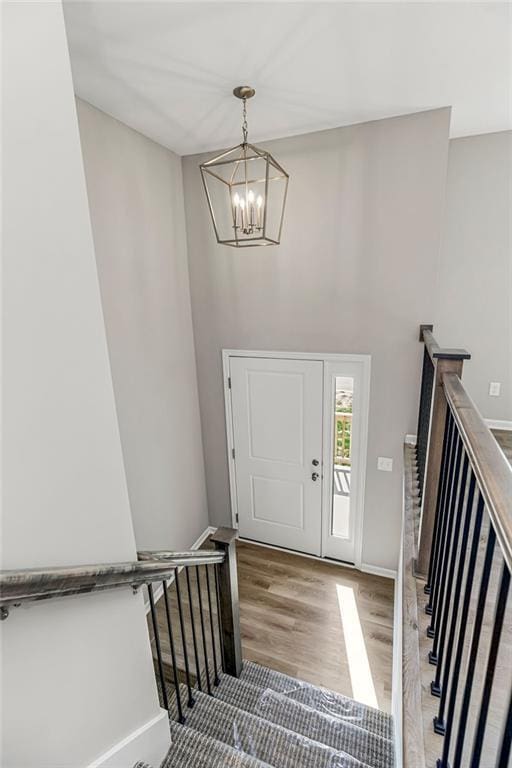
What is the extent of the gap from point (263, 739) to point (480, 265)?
3.54 m

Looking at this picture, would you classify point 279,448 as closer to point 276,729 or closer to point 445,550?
point 276,729

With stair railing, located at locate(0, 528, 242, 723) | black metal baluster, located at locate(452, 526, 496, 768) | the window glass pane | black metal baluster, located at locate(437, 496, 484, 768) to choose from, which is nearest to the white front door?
the window glass pane

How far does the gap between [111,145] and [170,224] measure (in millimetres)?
778

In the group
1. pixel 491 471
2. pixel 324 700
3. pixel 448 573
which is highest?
pixel 491 471

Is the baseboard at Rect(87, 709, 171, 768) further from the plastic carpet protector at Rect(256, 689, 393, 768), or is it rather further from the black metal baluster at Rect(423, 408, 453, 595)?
the black metal baluster at Rect(423, 408, 453, 595)

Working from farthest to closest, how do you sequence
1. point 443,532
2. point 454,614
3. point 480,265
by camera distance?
point 480,265 < point 443,532 < point 454,614

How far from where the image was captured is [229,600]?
2.12 m

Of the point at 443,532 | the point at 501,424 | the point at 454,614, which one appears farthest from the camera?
the point at 501,424

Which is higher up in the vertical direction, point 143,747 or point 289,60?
point 289,60

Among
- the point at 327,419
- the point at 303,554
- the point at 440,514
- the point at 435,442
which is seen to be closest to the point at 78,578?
the point at 440,514

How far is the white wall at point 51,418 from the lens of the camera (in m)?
0.89

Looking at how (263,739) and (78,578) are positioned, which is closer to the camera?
(78,578)

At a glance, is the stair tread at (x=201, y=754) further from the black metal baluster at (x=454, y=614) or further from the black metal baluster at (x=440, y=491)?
the black metal baluster at (x=440, y=491)

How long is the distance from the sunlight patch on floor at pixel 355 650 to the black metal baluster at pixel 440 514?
1.63 m
